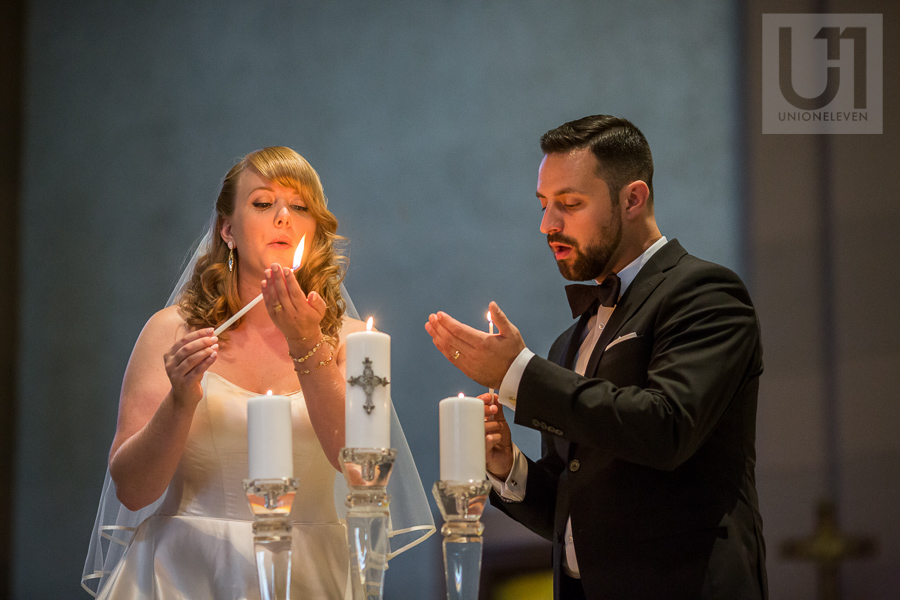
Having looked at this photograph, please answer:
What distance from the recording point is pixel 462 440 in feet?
4.21

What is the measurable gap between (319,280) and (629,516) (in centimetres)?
108

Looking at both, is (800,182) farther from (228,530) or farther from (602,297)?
(228,530)

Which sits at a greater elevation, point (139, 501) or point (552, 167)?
point (552, 167)

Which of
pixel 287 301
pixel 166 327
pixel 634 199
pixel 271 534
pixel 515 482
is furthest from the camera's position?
pixel 166 327

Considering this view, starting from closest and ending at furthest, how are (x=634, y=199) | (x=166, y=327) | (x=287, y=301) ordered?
1. (x=287, y=301)
2. (x=634, y=199)
3. (x=166, y=327)

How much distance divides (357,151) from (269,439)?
2408 millimetres

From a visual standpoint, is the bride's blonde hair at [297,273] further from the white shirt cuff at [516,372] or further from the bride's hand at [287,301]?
the white shirt cuff at [516,372]

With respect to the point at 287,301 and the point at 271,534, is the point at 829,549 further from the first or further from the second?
the point at 271,534

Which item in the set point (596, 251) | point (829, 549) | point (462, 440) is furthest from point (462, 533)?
point (829, 549)

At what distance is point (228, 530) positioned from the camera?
2021 mm

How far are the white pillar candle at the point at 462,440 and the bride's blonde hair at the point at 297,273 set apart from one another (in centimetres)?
97

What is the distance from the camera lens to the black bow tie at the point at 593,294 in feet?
6.39

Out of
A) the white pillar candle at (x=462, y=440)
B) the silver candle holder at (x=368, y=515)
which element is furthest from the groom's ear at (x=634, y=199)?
the silver candle holder at (x=368, y=515)

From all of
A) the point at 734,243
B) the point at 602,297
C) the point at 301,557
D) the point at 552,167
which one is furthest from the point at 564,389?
the point at 734,243
